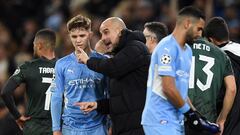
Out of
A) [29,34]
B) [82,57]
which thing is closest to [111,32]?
[82,57]

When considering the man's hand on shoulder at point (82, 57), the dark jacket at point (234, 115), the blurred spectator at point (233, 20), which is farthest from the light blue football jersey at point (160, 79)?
the blurred spectator at point (233, 20)

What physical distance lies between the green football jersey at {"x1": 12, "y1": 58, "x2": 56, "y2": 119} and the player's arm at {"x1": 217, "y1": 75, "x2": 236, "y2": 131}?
2188 millimetres

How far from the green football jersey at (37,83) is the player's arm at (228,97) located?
219 cm

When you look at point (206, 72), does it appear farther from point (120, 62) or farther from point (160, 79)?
point (160, 79)

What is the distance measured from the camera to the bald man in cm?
832

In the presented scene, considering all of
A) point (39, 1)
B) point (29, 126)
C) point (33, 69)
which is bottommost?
point (29, 126)

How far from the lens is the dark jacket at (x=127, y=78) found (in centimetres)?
831

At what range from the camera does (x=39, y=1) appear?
63.8ft

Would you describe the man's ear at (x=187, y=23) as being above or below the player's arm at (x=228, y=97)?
above

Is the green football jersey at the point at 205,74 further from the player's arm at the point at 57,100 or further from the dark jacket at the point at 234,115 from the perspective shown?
the player's arm at the point at 57,100

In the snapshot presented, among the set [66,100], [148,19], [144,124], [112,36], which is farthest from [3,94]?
[148,19]

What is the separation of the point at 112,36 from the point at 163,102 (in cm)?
125

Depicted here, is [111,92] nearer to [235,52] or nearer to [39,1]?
[235,52]

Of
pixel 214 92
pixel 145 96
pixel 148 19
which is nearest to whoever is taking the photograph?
pixel 145 96
